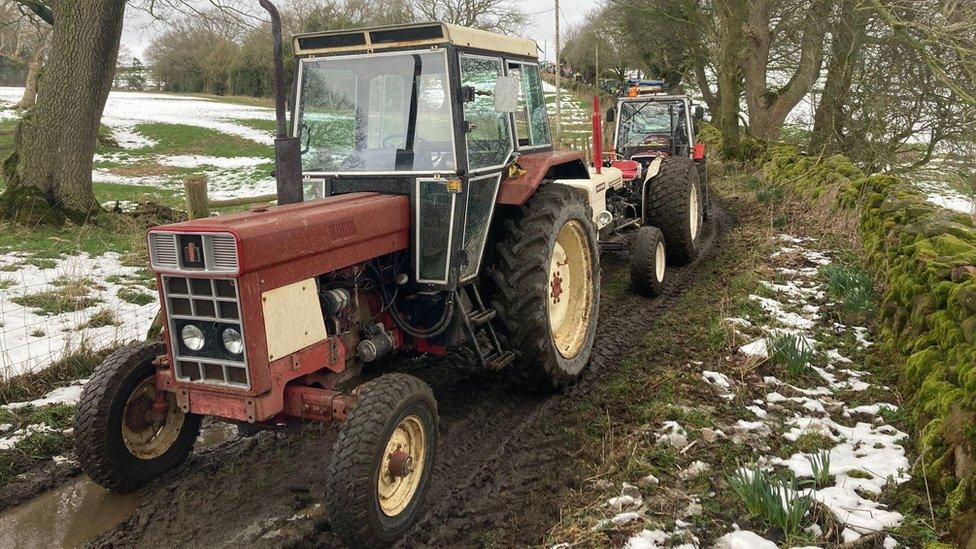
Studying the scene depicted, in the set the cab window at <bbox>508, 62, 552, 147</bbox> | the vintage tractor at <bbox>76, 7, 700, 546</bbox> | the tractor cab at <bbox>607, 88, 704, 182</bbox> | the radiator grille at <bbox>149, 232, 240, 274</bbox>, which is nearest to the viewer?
the radiator grille at <bbox>149, 232, 240, 274</bbox>

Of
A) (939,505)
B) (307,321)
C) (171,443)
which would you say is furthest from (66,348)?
(939,505)

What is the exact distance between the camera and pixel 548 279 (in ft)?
14.9

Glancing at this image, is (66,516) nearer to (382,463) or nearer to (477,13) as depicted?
(382,463)

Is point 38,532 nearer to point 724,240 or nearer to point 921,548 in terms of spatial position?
point 921,548

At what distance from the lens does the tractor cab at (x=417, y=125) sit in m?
4.08

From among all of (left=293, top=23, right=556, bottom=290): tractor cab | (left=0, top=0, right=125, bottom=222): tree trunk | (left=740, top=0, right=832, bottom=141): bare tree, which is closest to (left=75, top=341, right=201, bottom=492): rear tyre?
(left=293, top=23, right=556, bottom=290): tractor cab

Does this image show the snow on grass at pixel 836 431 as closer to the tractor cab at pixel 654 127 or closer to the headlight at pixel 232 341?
the headlight at pixel 232 341

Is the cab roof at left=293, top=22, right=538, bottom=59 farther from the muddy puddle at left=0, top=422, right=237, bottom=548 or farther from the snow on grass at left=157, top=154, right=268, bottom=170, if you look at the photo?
the snow on grass at left=157, top=154, right=268, bottom=170

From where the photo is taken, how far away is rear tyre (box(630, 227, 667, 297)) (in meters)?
6.91

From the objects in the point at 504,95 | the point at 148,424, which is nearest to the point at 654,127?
the point at 504,95

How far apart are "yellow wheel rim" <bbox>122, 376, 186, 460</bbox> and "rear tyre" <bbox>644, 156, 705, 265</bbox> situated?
219 inches

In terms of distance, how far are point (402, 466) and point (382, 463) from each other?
0.32 feet

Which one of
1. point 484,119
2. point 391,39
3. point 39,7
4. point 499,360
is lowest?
point 499,360

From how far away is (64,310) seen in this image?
6152 mm
